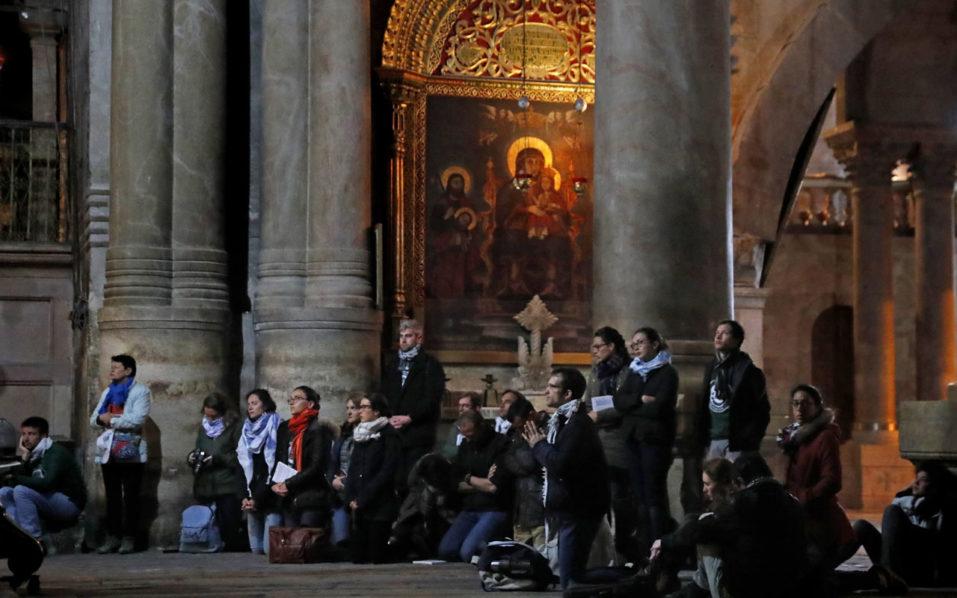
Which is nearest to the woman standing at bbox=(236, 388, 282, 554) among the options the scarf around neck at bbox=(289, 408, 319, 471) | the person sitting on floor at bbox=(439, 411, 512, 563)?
the scarf around neck at bbox=(289, 408, 319, 471)

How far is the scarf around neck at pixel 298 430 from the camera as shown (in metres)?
14.4

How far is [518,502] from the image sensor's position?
13172mm

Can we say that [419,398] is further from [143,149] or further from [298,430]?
[143,149]

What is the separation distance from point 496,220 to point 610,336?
8.92 meters

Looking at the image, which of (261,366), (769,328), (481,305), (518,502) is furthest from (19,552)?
(769,328)

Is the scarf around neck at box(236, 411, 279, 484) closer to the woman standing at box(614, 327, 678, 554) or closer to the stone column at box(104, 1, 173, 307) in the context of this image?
the stone column at box(104, 1, 173, 307)

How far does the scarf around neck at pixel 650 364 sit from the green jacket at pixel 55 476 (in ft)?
16.2

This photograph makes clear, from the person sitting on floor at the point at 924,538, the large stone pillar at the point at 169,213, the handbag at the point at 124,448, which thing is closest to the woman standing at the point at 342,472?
the handbag at the point at 124,448

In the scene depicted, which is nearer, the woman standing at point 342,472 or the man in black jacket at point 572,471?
the man in black jacket at point 572,471

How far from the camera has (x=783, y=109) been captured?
18891mm

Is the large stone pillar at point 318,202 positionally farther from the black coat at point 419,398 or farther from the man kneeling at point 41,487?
the man kneeling at point 41,487

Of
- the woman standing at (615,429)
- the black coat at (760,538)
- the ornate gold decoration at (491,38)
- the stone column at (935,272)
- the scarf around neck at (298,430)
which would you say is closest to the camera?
the black coat at (760,538)

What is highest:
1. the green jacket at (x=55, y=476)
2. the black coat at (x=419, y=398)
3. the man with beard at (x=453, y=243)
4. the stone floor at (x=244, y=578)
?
the man with beard at (x=453, y=243)

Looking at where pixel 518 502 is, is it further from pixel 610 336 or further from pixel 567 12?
pixel 567 12
